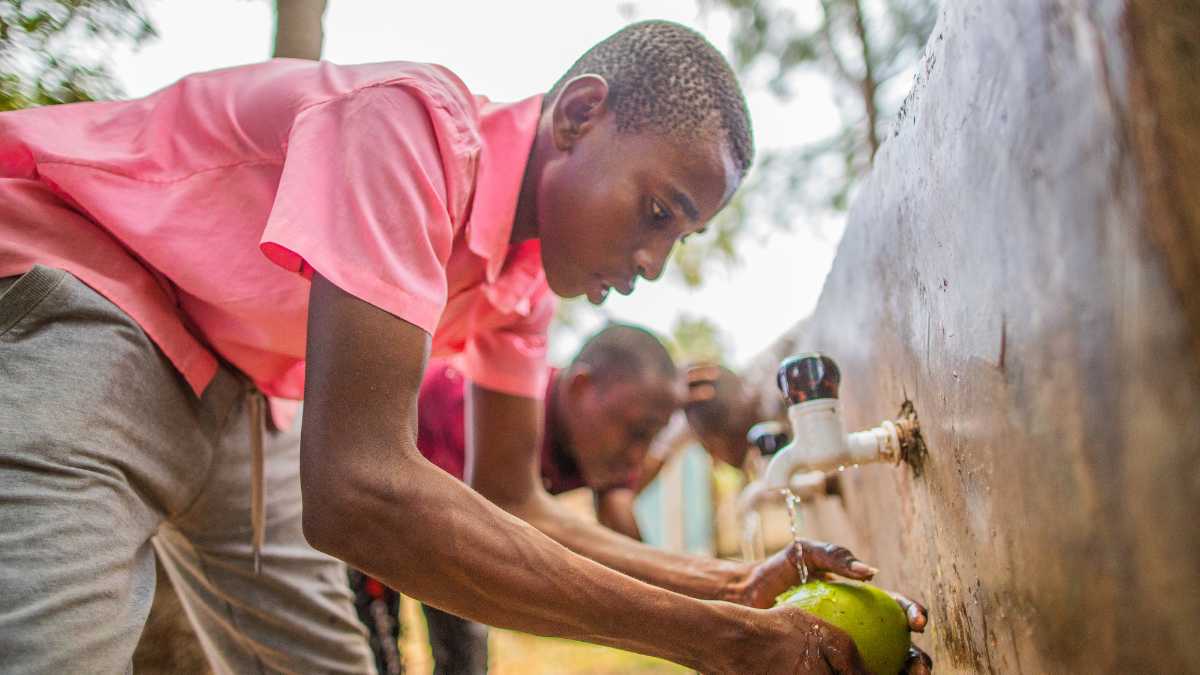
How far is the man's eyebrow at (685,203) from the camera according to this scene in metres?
1.68

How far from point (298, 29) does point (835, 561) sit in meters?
2.04

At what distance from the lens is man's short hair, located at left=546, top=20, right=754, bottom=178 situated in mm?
1699


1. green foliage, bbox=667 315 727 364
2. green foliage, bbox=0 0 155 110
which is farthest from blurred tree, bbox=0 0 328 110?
green foliage, bbox=667 315 727 364

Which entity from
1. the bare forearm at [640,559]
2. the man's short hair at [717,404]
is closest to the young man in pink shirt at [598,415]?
the man's short hair at [717,404]

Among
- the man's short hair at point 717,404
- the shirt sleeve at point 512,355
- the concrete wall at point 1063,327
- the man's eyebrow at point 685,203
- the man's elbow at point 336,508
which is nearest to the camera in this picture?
the concrete wall at point 1063,327

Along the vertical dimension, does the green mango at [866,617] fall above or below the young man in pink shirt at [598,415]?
above

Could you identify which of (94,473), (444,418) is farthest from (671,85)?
(444,418)

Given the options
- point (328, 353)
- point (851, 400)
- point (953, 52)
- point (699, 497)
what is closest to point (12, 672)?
point (328, 353)

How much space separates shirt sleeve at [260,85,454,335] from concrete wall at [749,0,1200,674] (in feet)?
2.30

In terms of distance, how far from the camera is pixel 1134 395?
2.56 ft

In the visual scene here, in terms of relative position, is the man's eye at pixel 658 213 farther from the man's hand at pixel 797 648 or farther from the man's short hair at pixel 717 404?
the man's short hair at pixel 717 404

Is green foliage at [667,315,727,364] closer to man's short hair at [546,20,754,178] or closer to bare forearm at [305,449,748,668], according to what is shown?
man's short hair at [546,20,754,178]

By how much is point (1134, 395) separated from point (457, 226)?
3.23 feet

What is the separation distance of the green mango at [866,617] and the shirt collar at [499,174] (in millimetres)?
778
